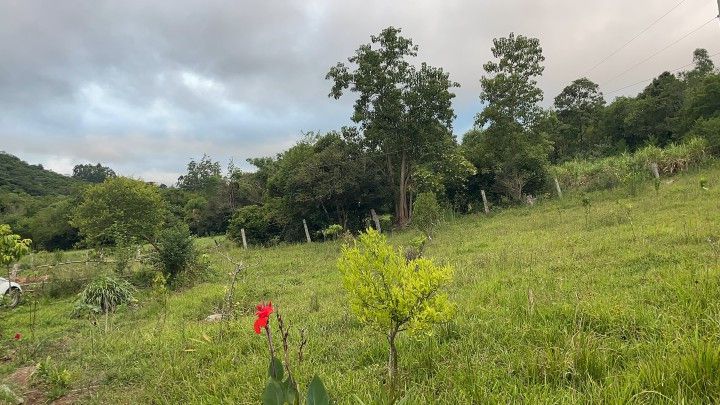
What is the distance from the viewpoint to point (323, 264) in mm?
11203

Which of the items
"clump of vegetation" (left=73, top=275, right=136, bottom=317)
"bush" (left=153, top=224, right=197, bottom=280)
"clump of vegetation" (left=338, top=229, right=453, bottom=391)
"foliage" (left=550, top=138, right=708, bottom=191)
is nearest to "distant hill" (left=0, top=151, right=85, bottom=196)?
"bush" (left=153, top=224, right=197, bottom=280)

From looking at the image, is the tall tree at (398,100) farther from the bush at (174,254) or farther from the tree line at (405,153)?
the bush at (174,254)

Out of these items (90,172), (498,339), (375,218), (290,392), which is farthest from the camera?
(90,172)

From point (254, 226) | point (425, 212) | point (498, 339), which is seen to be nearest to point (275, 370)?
point (498, 339)

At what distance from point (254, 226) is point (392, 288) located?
66.3 ft

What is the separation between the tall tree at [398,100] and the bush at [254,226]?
7186 millimetres

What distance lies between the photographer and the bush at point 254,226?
21594 millimetres

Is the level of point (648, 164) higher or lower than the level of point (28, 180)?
lower

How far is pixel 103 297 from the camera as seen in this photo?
8.72m

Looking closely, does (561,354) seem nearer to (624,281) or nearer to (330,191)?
(624,281)

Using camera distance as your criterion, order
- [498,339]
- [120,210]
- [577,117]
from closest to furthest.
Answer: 1. [498,339]
2. [120,210]
3. [577,117]

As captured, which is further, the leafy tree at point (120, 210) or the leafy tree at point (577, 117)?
the leafy tree at point (577, 117)

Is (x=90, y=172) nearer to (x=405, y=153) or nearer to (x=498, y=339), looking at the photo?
(x=405, y=153)

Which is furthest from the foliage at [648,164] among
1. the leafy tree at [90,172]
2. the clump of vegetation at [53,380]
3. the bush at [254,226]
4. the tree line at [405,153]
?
the leafy tree at [90,172]
